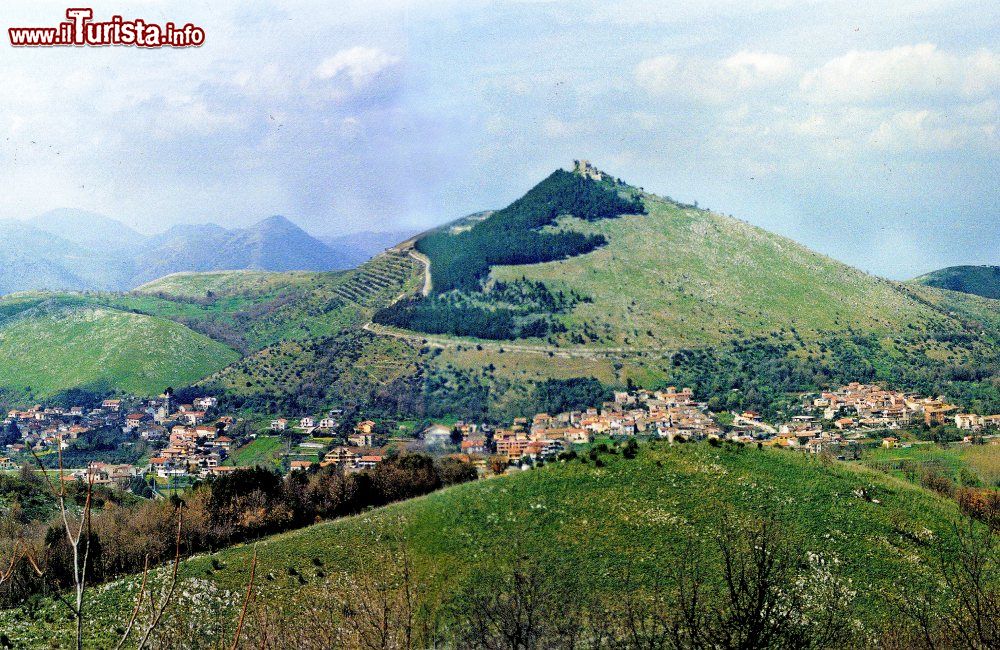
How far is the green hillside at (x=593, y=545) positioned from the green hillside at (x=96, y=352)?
98.5m

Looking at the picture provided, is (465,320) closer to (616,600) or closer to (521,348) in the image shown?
(521,348)

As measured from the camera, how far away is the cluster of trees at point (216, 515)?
34344mm

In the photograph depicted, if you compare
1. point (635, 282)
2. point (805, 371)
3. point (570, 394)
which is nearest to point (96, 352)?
point (570, 394)

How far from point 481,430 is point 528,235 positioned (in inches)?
2782

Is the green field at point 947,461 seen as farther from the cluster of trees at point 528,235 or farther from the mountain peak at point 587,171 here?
the mountain peak at point 587,171

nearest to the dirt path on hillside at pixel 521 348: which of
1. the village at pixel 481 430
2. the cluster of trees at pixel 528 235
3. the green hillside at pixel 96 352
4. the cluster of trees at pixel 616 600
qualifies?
the village at pixel 481 430

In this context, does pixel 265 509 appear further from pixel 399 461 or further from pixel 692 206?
pixel 692 206

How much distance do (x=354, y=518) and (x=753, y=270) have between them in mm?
132057

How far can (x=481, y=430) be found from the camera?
98250 millimetres

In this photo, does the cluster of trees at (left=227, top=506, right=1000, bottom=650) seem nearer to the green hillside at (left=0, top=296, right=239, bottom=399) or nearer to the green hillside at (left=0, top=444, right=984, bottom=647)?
the green hillside at (left=0, top=444, right=984, bottom=647)

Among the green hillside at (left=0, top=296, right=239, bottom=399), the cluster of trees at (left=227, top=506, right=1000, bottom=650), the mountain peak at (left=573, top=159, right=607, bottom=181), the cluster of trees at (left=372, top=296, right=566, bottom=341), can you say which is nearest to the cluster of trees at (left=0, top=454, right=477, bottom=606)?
the cluster of trees at (left=227, top=506, right=1000, bottom=650)

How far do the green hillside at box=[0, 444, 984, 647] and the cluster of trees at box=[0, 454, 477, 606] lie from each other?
272 centimetres

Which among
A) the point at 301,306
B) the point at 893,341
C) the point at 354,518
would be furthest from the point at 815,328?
the point at 354,518

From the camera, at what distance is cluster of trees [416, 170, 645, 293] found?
5955 inches
